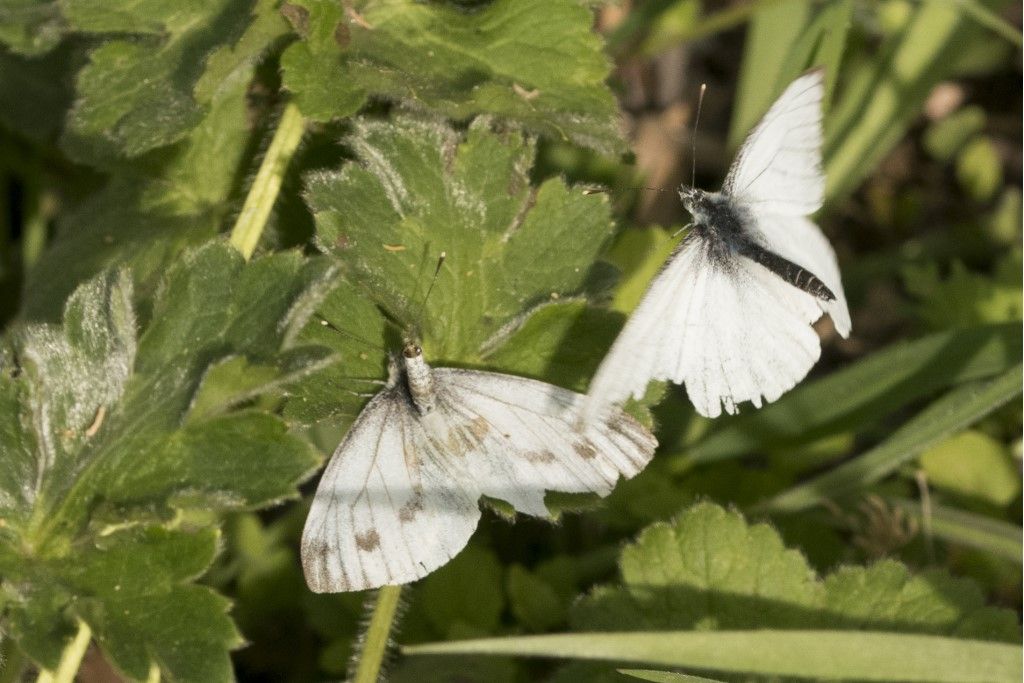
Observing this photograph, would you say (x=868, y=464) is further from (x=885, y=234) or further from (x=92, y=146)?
(x=92, y=146)

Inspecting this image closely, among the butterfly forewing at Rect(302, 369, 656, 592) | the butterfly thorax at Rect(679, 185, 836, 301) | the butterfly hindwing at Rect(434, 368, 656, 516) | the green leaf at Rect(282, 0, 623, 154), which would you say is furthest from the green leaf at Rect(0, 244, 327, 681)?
the butterfly thorax at Rect(679, 185, 836, 301)

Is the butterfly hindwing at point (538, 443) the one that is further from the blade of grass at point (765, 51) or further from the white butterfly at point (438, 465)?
the blade of grass at point (765, 51)

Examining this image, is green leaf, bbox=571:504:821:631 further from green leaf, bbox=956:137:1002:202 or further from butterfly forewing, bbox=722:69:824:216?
green leaf, bbox=956:137:1002:202

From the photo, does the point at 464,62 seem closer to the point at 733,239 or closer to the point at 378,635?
the point at 733,239

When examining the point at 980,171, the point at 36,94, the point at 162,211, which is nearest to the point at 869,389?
the point at 980,171

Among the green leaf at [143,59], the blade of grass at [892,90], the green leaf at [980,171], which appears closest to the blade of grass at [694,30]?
the blade of grass at [892,90]

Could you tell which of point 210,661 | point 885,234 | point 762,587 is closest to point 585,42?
point 762,587
